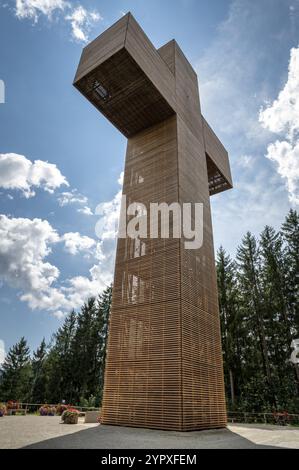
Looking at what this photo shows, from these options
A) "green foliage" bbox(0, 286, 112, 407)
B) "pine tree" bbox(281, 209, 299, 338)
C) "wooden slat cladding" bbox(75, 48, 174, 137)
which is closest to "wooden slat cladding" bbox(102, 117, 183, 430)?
"wooden slat cladding" bbox(75, 48, 174, 137)

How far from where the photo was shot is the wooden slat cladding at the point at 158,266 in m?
6.57

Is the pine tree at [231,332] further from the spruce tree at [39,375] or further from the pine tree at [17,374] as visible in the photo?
the pine tree at [17,374]

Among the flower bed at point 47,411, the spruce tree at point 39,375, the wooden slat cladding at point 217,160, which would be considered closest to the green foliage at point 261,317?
the wooden slat cladding at point 217,160

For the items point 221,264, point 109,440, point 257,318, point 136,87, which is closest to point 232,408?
point 257,318

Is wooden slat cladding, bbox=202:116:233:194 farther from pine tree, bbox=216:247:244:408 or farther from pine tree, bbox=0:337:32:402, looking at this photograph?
pine tree, bbox=0:337:32:402

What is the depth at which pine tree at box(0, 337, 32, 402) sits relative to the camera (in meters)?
28.4

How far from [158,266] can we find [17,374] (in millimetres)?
29508

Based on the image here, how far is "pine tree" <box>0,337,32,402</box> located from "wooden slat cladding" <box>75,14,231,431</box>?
27.1 m

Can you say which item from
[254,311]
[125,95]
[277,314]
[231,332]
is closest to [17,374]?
[231,332]

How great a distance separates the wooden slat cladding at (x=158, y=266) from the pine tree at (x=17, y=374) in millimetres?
27132

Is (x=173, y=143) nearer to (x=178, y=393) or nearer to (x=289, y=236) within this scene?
(x=178, y=393)

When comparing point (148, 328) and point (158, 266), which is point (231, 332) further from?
point (148, 328)

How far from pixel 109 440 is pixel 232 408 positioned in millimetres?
12506

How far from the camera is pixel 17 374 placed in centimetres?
2989
